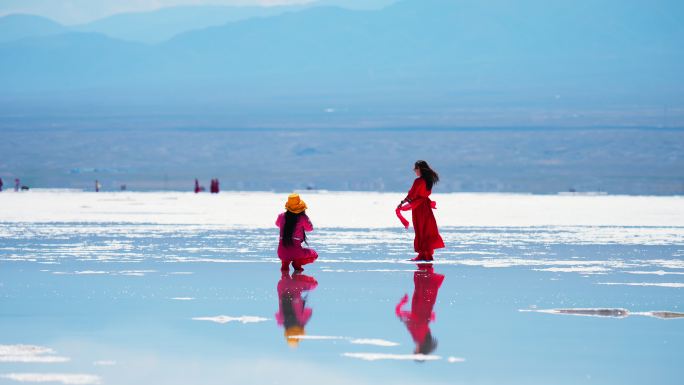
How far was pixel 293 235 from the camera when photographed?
16.2 meters

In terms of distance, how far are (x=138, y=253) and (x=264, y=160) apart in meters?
134

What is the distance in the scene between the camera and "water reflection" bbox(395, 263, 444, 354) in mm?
9773

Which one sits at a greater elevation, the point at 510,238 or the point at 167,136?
the point at 167,136

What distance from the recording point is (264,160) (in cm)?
15312

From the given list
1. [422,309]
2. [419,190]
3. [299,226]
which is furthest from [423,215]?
[422,309]

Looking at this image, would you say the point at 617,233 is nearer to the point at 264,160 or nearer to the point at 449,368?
the point at 449,368

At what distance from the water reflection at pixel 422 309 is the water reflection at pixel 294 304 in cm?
75

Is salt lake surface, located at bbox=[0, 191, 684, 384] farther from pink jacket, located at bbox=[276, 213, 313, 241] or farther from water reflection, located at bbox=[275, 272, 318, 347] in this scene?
pink jacket, located at bbox=[276, 213, 313, 241]

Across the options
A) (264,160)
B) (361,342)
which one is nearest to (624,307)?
(361,342)

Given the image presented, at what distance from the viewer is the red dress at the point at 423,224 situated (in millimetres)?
18141

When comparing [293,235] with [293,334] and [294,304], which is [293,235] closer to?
[294,304]

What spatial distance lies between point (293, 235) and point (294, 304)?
12.8 feet

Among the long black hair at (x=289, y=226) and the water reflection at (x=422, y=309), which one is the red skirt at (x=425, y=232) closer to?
the water reflection at (x=422, y=309)

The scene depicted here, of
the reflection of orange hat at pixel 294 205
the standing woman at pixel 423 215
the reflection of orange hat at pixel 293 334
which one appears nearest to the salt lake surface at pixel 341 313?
the reflection of orange hat at pixel 293 334
